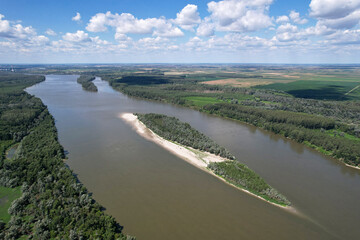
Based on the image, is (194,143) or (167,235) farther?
(194,143)

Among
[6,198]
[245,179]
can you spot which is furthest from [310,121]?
[6,198]

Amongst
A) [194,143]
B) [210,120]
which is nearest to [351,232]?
[194,143]

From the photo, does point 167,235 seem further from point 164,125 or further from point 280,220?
point 164,125

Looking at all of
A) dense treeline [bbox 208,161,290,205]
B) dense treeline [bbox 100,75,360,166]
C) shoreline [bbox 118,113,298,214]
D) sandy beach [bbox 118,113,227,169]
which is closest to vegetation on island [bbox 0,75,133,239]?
shoreline [bbox 118,113,298,214]

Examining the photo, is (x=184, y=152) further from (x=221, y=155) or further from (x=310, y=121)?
(x=310, y=121)

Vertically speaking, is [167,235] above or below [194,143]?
below

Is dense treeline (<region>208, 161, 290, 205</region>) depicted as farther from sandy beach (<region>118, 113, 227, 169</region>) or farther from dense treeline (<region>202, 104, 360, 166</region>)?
dense treeline (<region>202, 104, 360, 166</region>)

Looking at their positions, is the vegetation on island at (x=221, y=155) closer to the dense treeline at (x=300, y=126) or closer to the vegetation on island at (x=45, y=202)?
the vegetation on island at (x=45, y=202)
